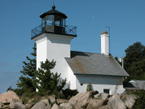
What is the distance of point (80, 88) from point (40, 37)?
643 centimetres

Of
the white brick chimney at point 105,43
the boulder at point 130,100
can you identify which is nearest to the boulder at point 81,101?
the boulder at point 130,100

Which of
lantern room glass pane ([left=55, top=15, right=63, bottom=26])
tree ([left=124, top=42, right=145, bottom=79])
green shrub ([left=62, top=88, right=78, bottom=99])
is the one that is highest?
lantern room glass pane ([left=55, top=15, right=63, bottom=26])

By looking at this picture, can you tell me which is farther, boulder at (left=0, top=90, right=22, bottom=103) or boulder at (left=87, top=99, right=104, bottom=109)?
boulder at (left=0, top=90, right=22, bottom=103)

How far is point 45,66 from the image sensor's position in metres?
18.4

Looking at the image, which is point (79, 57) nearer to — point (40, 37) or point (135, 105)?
point (40, 37)

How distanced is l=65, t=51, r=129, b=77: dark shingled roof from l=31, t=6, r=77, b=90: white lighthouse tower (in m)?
0.97

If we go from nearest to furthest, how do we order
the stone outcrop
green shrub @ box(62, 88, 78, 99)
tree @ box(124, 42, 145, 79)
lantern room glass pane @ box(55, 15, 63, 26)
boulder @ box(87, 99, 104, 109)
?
the stone outcrop < boulder @ box(87, 99, 104, 109) < green shrub @ box(62, 88, 78, 99) < lantern room glass pane @ box(55, 15, 63, 26) < tree @ box(124, 42, 145, 79)

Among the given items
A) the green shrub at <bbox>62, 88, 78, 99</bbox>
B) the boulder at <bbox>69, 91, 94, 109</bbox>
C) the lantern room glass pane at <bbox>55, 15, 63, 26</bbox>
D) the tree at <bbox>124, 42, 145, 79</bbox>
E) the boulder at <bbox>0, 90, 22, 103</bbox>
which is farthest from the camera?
the tree at <bbox>124, 42, 145, 79</bbox>

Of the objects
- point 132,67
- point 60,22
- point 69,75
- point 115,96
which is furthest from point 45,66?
point 132,67

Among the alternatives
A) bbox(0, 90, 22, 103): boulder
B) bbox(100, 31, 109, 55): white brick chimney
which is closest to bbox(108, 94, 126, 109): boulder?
bbox(0, 90, 22, 103): boulder

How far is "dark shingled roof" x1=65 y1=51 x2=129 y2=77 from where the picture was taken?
20.9m

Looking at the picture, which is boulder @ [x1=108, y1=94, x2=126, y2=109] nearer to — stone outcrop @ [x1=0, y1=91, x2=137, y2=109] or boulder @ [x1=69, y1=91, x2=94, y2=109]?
stone outcrop @ [x1=0, y1=91, x2=137, y2=109]

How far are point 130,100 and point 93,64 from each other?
11142 millimetres

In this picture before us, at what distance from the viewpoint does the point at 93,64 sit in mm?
22484
